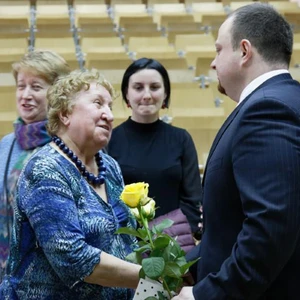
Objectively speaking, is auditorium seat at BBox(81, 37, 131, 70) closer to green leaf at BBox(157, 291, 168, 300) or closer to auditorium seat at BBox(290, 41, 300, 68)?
auditorium seat at BBox(290, 41, 300, 68)

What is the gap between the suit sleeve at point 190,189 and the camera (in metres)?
2.12

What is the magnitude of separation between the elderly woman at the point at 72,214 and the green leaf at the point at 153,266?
0.50ft

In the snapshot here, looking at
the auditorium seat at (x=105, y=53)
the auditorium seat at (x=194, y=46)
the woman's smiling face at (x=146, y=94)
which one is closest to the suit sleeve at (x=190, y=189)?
the woman's smiling face at (x=146, y=94)

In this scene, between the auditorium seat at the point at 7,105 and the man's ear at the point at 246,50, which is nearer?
the man's ear at the point at 246,50

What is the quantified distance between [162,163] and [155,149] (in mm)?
65

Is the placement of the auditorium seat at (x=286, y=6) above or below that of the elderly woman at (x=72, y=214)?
above

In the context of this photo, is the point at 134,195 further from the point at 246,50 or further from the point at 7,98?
the point at 7,98

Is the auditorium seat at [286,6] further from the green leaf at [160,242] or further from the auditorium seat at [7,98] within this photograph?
the green leaf at [160,242]

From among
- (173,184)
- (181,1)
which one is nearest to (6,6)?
(181,1)

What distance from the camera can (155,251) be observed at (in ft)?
3.66

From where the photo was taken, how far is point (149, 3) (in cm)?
656

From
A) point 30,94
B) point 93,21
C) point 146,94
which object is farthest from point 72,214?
point 93,21

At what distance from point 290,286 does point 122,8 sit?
5449 mm

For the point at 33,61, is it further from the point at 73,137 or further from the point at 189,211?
the point at 189,211
